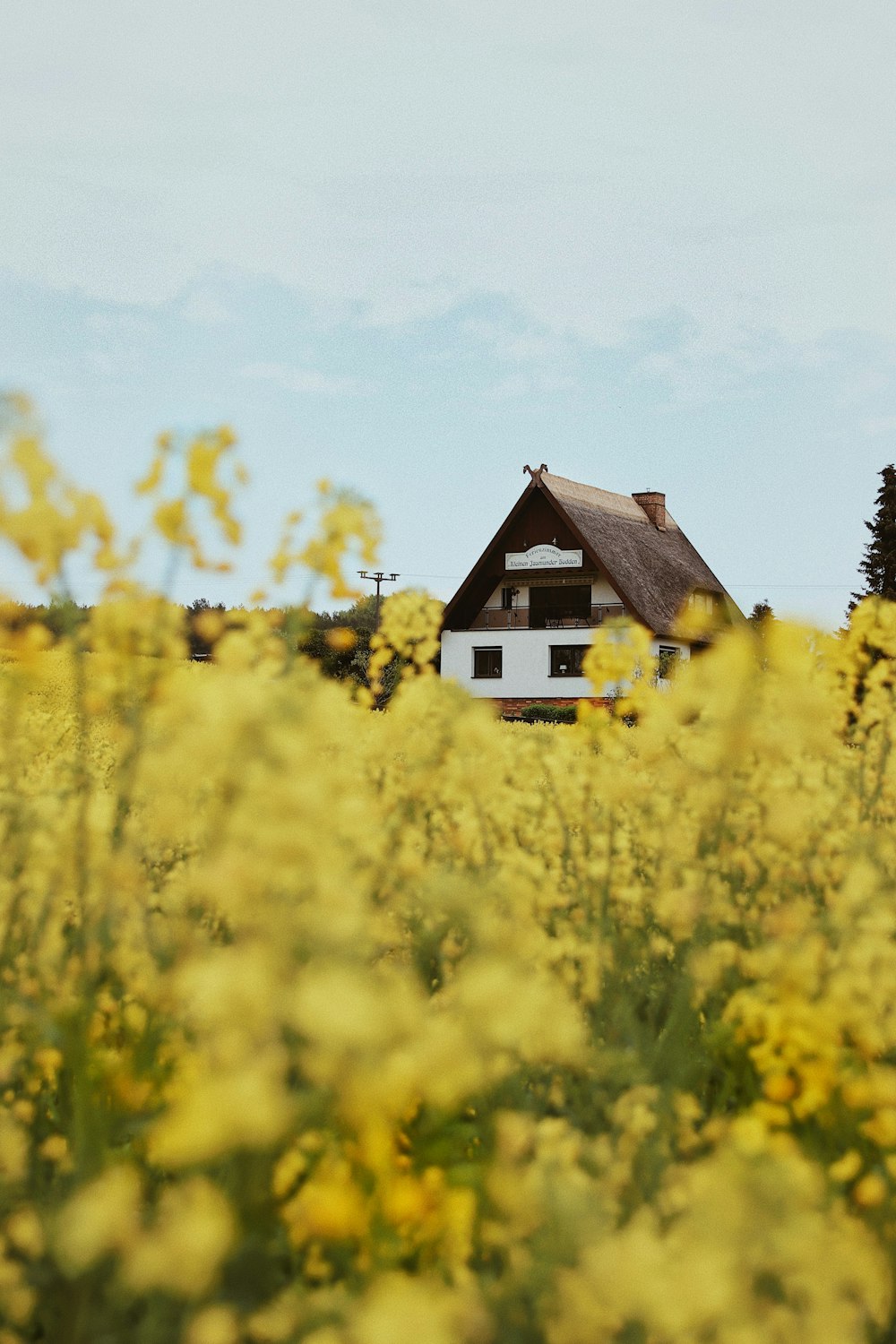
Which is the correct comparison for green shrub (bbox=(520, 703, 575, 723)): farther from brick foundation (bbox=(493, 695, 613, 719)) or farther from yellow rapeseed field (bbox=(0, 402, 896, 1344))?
yellow rapeseed field (bbox=(0, 402, 896, 1344))

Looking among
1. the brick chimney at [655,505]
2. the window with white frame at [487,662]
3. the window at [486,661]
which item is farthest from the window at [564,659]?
the brick chimney at [655,505]

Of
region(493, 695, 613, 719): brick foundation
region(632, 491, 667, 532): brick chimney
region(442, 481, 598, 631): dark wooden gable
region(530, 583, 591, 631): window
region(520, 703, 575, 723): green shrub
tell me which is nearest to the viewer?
region(520, 703, 575, 723): green shrub

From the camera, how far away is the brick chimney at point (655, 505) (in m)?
41.3

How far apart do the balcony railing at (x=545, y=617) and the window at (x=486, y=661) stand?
2.48 feet

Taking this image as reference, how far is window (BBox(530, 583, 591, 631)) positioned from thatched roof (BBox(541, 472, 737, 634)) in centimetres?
177

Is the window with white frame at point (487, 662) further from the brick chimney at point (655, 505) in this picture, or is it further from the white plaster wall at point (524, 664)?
the brick chimney at point (655, 505)

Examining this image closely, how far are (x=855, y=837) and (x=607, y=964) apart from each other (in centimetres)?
109

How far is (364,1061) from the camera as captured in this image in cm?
152

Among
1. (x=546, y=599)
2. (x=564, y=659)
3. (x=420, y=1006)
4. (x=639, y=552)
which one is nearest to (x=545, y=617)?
(x=546, y=599)

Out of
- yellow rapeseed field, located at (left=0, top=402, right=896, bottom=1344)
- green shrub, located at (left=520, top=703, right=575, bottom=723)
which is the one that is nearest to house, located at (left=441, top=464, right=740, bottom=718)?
green shrub, located at (left=520, top=703, right=575, bottom=723)

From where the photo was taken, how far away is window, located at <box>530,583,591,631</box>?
1391 inches

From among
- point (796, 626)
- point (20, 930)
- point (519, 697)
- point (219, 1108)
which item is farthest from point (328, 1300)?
point (519, 697)

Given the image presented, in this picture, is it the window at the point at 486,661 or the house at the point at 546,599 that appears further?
the window at the point at 486,661

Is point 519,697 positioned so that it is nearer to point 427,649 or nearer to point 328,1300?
point 427,649
